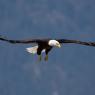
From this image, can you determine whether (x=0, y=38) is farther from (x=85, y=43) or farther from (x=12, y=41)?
(x=85, y=43)

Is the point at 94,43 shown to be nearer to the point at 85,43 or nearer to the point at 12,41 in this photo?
the point at 85,43

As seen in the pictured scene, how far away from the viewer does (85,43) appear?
71750 mm

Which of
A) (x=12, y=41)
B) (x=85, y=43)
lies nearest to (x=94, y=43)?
(x=85, y=43)

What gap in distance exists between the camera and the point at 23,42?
7062 centimetres

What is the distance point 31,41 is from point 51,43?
4.06ft

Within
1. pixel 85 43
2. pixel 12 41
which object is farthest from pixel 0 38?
pixel 85 43

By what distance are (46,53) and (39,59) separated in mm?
776

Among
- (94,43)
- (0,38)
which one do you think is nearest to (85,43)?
(94,43)

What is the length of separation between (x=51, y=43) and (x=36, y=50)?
5.69 feet

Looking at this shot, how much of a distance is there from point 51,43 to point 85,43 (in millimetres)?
1985

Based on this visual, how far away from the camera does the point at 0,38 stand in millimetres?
69375

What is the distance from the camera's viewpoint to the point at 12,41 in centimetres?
6988

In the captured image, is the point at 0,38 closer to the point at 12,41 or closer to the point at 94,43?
the point at 12,41

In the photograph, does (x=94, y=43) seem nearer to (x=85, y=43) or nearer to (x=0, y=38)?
(x=85, y=43)
